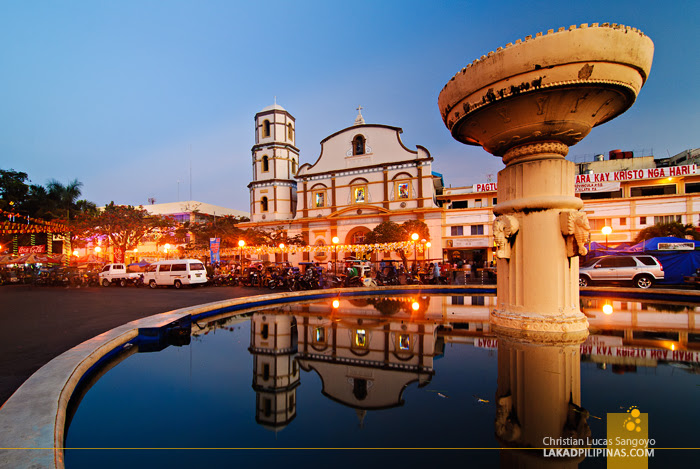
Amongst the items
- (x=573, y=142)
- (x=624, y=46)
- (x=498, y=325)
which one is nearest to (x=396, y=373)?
(x=498, y=325)

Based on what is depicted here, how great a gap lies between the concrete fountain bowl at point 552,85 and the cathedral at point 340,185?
28.3m

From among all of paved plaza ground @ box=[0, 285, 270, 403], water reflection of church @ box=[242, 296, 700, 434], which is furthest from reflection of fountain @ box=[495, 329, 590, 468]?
paved plaza ground @ box=[0, 285, 270, 403]

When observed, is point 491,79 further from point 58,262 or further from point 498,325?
point 58,262

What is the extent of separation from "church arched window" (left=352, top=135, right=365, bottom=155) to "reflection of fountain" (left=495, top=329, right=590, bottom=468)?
1335 inches

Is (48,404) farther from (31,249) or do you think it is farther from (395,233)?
(31,249)

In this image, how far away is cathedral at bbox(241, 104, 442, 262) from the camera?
3525 centimetres

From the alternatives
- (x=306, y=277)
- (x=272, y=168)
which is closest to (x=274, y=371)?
(x=306, y=277)

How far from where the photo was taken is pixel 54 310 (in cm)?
1075

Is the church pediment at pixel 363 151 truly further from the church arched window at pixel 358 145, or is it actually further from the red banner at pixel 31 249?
the red banner at pixel 31 249

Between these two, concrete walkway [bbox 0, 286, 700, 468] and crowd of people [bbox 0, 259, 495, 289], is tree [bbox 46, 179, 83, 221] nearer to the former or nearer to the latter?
crowd of people [bbox 0, 259, 495, 289]

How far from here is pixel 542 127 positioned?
5660mm

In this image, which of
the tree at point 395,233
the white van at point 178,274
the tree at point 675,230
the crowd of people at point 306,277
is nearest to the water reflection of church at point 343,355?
the crowd of people at point 306,277

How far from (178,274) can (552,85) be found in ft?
68.6

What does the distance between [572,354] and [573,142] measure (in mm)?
3723
